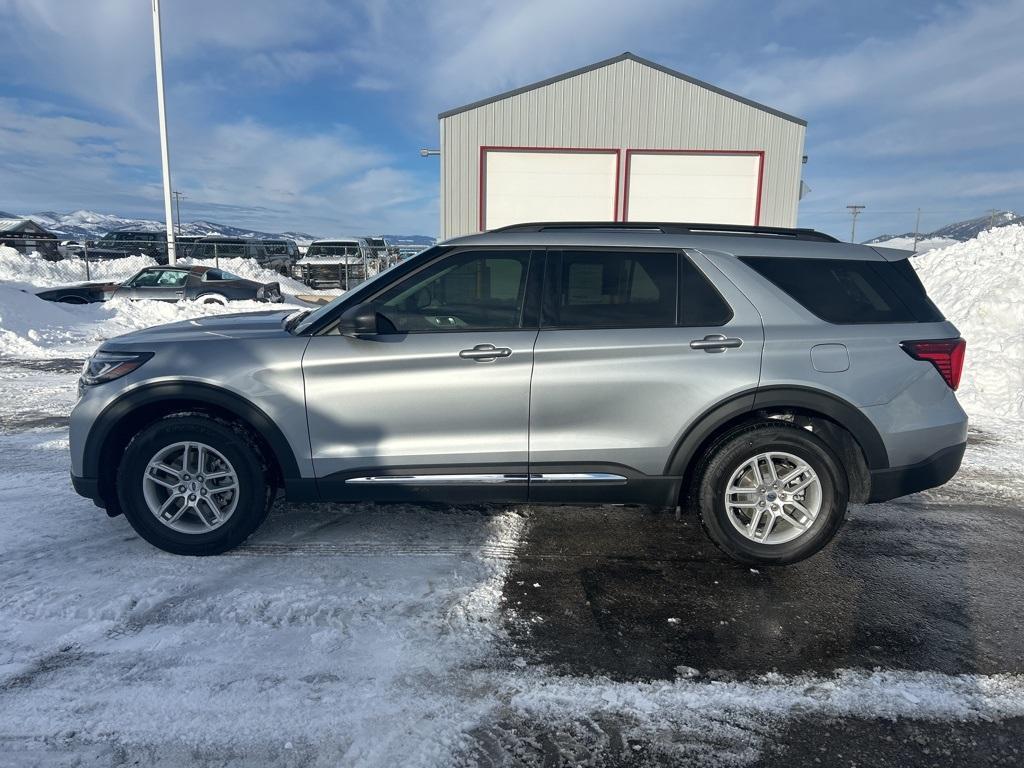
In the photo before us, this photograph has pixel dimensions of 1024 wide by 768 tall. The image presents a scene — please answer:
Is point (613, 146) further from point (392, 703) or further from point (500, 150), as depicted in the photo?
point (392, 703)

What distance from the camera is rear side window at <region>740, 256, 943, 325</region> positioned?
3.55m

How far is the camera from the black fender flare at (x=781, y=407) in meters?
Result: 3.46

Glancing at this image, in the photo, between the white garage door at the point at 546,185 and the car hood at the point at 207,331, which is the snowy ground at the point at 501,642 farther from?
the white garage door at the point at 546,185

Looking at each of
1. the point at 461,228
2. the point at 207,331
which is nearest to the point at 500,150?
the point at 461,228

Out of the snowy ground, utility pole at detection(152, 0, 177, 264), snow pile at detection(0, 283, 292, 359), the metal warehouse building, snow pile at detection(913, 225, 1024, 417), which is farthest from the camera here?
utility pole at detection(152, 0, 177, 264)

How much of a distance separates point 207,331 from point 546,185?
41.6ft

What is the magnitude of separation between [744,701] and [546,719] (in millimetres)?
800

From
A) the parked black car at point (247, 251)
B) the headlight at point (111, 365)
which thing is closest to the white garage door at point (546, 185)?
the headlight at point (111, 365)

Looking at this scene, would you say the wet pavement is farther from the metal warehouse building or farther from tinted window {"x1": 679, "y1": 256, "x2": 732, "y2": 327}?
the metal warehouse building

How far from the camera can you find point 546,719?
2408 millimetres

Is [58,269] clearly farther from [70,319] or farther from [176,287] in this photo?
[70,319]

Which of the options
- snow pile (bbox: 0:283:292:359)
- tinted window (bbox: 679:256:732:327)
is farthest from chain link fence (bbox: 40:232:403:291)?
tinted window (bbox: 679:256:732:327)

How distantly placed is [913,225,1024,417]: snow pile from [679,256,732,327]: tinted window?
5878 millimetres

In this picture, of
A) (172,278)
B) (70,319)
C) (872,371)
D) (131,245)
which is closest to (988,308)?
(872,371)
